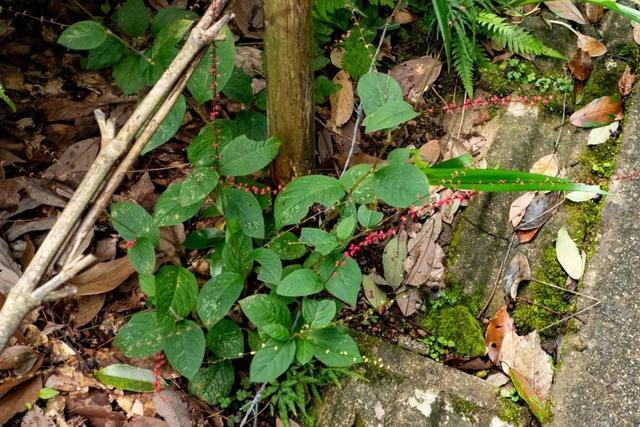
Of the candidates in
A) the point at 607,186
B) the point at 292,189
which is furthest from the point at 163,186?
the point at 607,186

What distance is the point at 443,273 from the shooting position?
2.23 metres

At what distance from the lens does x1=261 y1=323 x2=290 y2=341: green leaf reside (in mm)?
1728

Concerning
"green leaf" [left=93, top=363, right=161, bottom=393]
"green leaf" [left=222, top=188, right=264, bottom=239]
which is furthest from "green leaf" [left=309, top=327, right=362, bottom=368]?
"green leaf" [left=93, top=363, right=161, bottom=393]

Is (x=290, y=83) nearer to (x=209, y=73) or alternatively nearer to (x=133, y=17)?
(x=209, y=73)

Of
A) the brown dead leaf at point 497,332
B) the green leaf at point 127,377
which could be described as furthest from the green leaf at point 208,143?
the brown dead leaf at point 497,332

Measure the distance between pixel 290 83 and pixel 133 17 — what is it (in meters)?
0.83

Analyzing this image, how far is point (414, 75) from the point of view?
8.80ft

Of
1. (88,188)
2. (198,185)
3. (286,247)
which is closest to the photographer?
(88,188)

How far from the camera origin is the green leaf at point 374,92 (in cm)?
179

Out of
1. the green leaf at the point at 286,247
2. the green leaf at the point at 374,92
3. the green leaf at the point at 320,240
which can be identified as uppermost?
the green leaf at the point at 374,92

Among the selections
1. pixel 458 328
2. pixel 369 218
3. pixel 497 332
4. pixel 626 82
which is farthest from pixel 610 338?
pixel 626 82

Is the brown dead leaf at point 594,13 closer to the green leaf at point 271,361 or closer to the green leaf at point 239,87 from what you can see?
the green leaf at point 239,87

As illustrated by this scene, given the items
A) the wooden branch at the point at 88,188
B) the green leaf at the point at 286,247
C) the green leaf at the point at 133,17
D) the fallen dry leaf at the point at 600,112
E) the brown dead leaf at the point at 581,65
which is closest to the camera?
the wooden branch at the point at 88,188

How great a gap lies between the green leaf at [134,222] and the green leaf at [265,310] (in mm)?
350
